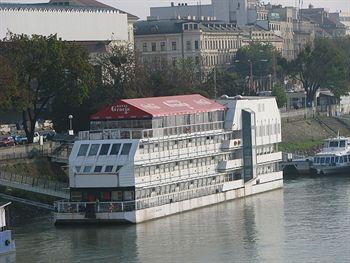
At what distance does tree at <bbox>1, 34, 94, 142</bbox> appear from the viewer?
86250mm

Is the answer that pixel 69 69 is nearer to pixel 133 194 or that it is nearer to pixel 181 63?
pixel 133 194

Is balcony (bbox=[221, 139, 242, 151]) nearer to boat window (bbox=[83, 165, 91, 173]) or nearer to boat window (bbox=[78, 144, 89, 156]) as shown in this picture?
boat window (bbox=[78, 144, 89, 156])

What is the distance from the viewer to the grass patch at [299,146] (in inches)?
4385

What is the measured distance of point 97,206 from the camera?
6856 cm

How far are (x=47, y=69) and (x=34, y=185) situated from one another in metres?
13.7

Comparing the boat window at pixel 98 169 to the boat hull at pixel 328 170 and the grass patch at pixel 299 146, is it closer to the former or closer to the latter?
the boat hull at pixel 328 170

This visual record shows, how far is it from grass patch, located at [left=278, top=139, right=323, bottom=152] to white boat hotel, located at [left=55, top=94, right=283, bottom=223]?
2544 centimetres

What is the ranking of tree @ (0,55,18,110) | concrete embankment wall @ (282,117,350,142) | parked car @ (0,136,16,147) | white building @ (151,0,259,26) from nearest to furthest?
A: 1. tree @ (0,55,18,110)
2. parked car @ (0,136,16,147)
3. concrete embankment wall @ (282,117,350,142)
4. white building @ (151,0,259,26)

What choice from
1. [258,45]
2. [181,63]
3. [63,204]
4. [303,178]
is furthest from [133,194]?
[258,45]

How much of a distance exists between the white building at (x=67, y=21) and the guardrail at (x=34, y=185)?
37.7m

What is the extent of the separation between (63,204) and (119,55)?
107ft

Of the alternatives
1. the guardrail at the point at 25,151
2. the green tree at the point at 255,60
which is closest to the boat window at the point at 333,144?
the guardrail at the point at 25,151

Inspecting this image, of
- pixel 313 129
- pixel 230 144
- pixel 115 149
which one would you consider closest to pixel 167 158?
pixel 115 149

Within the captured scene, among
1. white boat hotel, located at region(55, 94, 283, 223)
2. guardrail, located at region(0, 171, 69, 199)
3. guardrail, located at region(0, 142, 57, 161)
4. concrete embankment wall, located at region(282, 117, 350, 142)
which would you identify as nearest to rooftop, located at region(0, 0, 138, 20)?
concrete embankment wall, located at region(282, 117, 350, 142)
